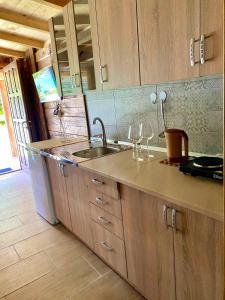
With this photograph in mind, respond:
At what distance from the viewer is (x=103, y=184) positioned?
5.16 feet

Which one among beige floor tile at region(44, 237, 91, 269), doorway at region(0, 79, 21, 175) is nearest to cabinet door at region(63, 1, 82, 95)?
beige floor tile at region(44, 237, 91, 269)

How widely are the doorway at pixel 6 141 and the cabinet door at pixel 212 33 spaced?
4.74m

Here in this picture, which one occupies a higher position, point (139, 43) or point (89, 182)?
point (139, 43)

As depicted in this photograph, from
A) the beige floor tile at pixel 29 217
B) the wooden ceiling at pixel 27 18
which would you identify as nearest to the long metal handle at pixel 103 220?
the beige floor tile at pixel 29 217

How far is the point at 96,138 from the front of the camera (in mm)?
2664

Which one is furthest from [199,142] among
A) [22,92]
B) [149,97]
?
[22,92]

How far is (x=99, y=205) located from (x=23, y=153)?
11.4ft

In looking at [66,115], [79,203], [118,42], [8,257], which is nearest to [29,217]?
[8,257]

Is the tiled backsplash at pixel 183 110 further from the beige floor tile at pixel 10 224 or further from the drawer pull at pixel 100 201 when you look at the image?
the beige floor tile at pixel 10 224

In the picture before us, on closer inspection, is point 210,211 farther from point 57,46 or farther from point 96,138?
point 57,46

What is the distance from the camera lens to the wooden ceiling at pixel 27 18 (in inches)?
97.6

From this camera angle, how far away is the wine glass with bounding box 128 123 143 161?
1.88m

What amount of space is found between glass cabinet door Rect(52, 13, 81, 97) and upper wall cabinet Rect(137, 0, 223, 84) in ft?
2.90

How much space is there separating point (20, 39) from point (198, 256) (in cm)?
363
